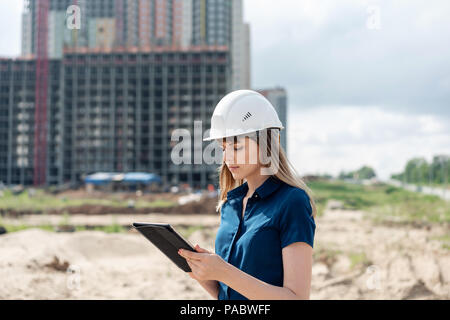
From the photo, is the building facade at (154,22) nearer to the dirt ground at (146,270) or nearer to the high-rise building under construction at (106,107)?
the high-rise building under construction at (106,107)

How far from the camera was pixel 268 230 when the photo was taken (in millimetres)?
1760

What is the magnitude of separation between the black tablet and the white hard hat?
537mm

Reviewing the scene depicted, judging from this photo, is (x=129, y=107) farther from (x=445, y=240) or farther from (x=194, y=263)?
(x=194, y=263)

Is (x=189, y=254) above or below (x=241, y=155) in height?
below

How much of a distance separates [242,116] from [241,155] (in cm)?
19

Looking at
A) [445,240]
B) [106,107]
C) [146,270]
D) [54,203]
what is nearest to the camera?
[146,270]

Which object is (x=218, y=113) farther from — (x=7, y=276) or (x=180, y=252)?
(x=7, y=276)

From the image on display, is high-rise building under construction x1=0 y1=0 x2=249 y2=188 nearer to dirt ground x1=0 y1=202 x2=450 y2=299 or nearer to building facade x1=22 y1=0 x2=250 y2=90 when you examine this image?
building facade x1=22 y1=0 x2=250 y2=90

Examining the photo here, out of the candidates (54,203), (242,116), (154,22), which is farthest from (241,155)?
(154,22)

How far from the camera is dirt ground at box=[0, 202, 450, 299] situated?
945 centimetres

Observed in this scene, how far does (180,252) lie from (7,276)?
9326mm
